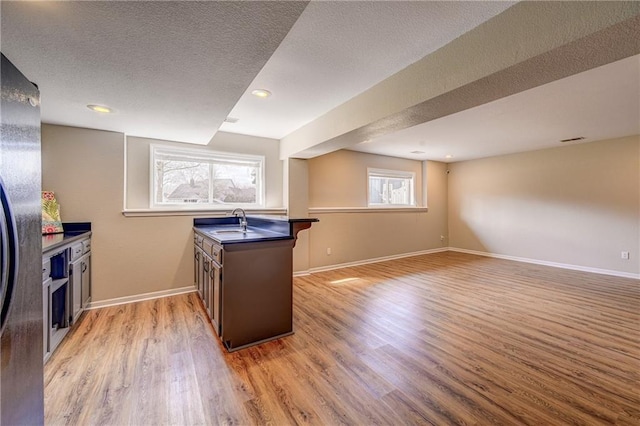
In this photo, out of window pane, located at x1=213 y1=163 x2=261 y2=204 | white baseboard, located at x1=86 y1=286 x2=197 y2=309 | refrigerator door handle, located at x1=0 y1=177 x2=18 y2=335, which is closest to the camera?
refrigerator door handle, located at x1=0 y1=177 x2=18 y2=335

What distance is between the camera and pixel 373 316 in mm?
2975

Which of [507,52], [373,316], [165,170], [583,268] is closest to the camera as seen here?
[507,52]

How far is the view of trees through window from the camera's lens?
3.78m

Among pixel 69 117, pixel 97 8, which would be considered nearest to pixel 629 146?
pixel 97 8

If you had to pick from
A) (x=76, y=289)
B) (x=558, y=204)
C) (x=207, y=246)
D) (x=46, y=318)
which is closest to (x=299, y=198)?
(x=207, y=246)

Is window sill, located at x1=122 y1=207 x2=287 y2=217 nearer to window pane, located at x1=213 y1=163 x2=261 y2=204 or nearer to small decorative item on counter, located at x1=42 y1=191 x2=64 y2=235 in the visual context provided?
window pane, located at x1=213 y1=163 x2=261 y2=204

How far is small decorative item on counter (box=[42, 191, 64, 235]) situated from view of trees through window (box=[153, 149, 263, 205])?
39.8 inches

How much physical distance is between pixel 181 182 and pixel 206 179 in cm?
35

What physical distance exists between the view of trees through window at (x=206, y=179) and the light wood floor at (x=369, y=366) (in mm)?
1498

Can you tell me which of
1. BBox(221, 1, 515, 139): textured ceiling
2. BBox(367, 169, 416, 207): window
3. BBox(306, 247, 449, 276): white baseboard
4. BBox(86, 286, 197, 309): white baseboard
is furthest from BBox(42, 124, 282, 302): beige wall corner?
BBox(367, 169, 416, 207): window

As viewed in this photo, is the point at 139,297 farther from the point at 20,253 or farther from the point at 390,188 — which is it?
the point at 390,188

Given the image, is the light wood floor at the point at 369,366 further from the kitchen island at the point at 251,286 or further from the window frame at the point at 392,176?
the window frame at the point at 392,176

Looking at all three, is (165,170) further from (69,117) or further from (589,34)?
(589,34)

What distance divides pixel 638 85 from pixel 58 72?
195 inches
